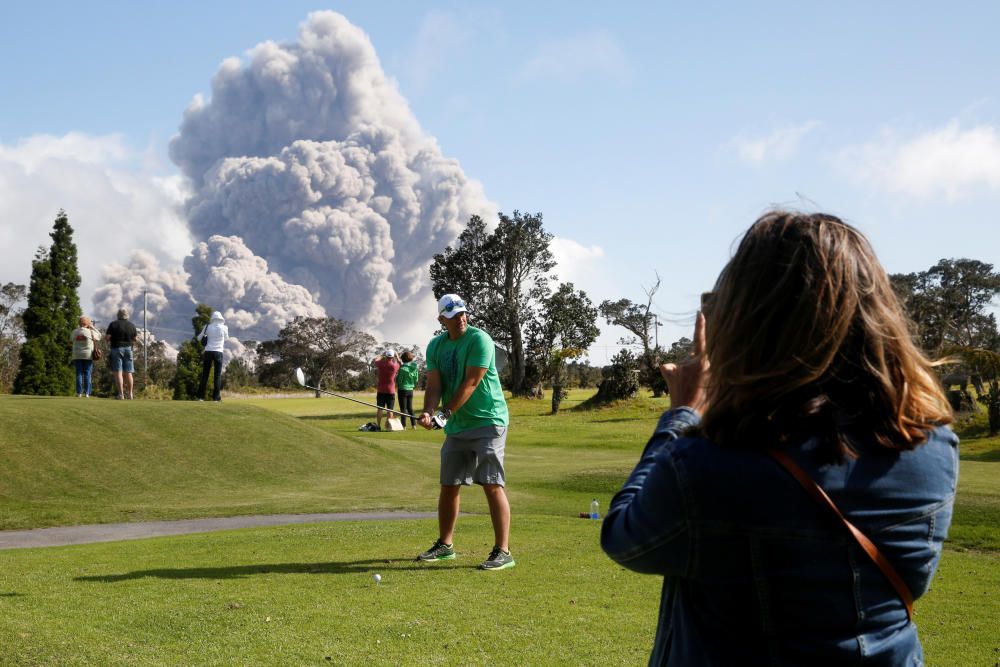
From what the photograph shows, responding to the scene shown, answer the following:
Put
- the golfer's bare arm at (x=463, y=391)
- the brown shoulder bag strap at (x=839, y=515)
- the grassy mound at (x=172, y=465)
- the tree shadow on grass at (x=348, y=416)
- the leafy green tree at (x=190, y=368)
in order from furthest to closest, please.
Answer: the tree shadow on grass at (x=348, y=416)
the leafy green tree at (x=190, y=368)
the grassy mound at (x=172, y=465)
the golfer's bare arm at (x=463, y=391)
the brown shoulder bag strap at (x=839, y=515)

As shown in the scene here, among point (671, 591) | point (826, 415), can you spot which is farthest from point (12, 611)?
point (826, 415)

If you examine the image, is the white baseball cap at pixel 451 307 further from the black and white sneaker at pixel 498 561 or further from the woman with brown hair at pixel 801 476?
the woman with brown hair at pixel 801 476

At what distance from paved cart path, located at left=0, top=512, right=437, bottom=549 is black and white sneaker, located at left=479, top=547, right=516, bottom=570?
495 cm

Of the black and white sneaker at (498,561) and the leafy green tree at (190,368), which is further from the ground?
the leafy green tree at (190,368)

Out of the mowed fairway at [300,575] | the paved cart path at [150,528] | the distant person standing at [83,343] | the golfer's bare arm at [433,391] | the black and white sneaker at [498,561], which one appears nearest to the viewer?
the mowed fairway at [300,575]

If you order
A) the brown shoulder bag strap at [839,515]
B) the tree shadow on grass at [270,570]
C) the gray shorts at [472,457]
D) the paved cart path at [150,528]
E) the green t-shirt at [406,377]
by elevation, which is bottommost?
the paved cart path at [150,528]

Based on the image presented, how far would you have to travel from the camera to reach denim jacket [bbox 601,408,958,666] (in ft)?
6.06

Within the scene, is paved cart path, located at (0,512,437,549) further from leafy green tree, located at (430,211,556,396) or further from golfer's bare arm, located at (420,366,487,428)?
leafy green tree, located at (430,211,556,396)

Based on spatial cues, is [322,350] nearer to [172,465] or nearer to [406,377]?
[406,377]

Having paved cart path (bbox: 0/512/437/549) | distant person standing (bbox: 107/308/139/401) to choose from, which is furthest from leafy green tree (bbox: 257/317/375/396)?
paved cart path (bbox: 0/512/437/549)

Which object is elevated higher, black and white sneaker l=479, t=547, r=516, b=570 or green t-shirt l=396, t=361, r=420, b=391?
green t-shirt l=396, t=361, r=420, b=391

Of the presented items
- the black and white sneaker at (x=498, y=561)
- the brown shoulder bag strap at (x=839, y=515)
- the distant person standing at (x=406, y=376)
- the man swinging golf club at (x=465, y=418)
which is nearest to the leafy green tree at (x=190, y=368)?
the distant person standing at (x=406, y=376)

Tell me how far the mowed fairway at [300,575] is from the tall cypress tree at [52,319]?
15473 mm

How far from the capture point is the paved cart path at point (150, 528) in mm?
11445
